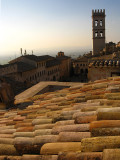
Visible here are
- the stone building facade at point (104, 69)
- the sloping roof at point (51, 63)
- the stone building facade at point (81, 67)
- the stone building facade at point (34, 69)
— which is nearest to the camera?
the stone building facade at point (104, 69)

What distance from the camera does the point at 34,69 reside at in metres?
36.0

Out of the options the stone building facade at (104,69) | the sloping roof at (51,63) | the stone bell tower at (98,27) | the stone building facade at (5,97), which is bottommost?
the stone building facade at (5,97)

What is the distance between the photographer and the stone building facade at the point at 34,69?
1172 inches

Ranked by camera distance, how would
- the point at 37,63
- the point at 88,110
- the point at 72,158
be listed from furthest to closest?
the point at 37,63 < the point at 88,110 < the point at 72,158

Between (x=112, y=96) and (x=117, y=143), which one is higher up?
(x=112, y=96)

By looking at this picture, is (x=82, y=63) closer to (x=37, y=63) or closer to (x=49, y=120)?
(x=37, y=63)

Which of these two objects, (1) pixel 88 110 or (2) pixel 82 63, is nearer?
(1) pixel 88 110

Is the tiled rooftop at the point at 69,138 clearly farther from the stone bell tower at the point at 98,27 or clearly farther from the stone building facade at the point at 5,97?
the stone bell tower at the point at 98,27

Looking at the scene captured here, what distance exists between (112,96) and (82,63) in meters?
48.0

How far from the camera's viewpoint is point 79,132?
2508mm

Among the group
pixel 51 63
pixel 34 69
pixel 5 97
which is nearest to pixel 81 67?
pixel 51 63

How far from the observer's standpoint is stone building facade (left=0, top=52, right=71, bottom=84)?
29766 millimetres

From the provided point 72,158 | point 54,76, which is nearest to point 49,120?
point 72,158

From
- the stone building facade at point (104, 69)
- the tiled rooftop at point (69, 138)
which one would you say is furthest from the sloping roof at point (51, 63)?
the tiled rooftop at point (69, 138)
